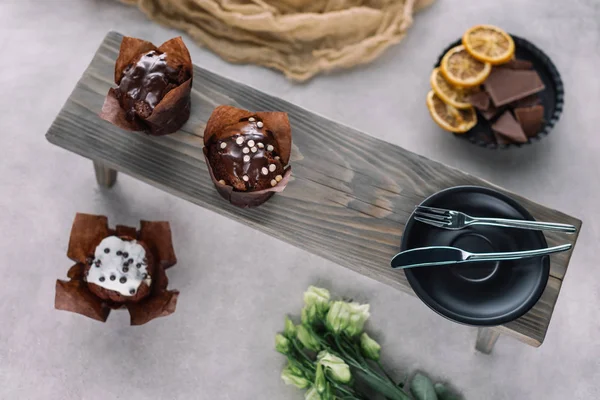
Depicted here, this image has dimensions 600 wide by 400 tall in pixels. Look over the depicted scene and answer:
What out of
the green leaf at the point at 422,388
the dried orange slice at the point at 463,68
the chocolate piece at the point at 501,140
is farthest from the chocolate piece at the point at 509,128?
the green leaf at the point at 422,388

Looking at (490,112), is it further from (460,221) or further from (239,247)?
(239,247)

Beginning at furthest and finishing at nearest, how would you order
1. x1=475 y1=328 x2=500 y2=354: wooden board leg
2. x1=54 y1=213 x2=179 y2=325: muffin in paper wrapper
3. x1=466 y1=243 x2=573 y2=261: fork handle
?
x1=475 y1=328 x2=500 y2=354: wooden board leg, x1=54 y1=213 x2=179 y2=325: muffin in paper wrapper, x1=466 y1=243 x2=573 y2=261: fork handle

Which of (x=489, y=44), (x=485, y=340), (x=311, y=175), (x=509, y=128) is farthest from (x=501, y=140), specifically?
(x=311, y=175)

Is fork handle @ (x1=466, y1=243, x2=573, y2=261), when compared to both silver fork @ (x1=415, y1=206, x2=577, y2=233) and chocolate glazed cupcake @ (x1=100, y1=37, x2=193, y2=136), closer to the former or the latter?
silver fork @ (x1=415, y1=206, x2=577, y2=233)

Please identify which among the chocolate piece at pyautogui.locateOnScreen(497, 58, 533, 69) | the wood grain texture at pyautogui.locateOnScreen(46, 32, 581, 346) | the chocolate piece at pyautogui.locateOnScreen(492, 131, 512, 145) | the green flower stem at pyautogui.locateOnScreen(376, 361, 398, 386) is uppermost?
the chocolate piece at pyautogui.locateOnScreen(497, 58, 533, 69)

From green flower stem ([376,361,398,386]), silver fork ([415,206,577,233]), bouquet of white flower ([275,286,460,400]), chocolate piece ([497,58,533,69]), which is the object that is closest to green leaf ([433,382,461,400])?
bouquet of white flower ([275,286,460,400])

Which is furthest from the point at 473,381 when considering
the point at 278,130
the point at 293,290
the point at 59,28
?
the point at 59,28

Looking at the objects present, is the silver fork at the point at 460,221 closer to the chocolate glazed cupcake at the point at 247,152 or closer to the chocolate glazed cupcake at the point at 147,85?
the chocolate glazed cupcake at the point at 247,152
